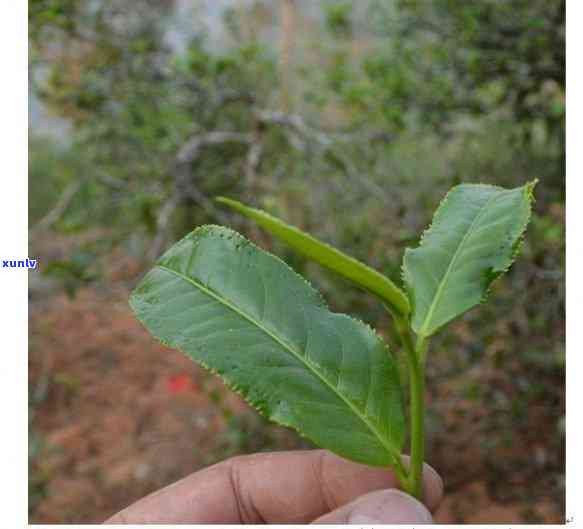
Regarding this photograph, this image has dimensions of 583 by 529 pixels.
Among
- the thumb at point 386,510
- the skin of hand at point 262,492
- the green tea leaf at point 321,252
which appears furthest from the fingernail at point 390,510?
the green tea leaf at point 321,252

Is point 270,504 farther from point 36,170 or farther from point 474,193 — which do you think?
point 36,170

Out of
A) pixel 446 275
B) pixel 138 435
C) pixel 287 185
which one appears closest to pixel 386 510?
pixel 446 275

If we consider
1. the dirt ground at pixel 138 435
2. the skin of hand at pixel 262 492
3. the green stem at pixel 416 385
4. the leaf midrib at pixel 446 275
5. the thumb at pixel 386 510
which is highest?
the leaf midrib at pixel 446 275

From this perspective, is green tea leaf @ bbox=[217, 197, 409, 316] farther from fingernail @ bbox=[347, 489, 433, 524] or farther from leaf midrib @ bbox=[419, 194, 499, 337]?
fingernail @ bbox=[347, 489, 433, 524]

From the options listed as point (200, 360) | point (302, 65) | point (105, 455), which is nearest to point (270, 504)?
point (200, 360)

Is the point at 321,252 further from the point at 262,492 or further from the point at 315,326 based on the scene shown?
the point at 262,492

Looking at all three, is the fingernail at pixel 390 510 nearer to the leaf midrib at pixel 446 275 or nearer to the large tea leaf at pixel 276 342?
the large tea leaf at pixel 276 342

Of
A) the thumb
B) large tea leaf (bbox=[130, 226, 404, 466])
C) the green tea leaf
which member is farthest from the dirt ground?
the green tea leaf

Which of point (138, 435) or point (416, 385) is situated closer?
point (416, 385)
